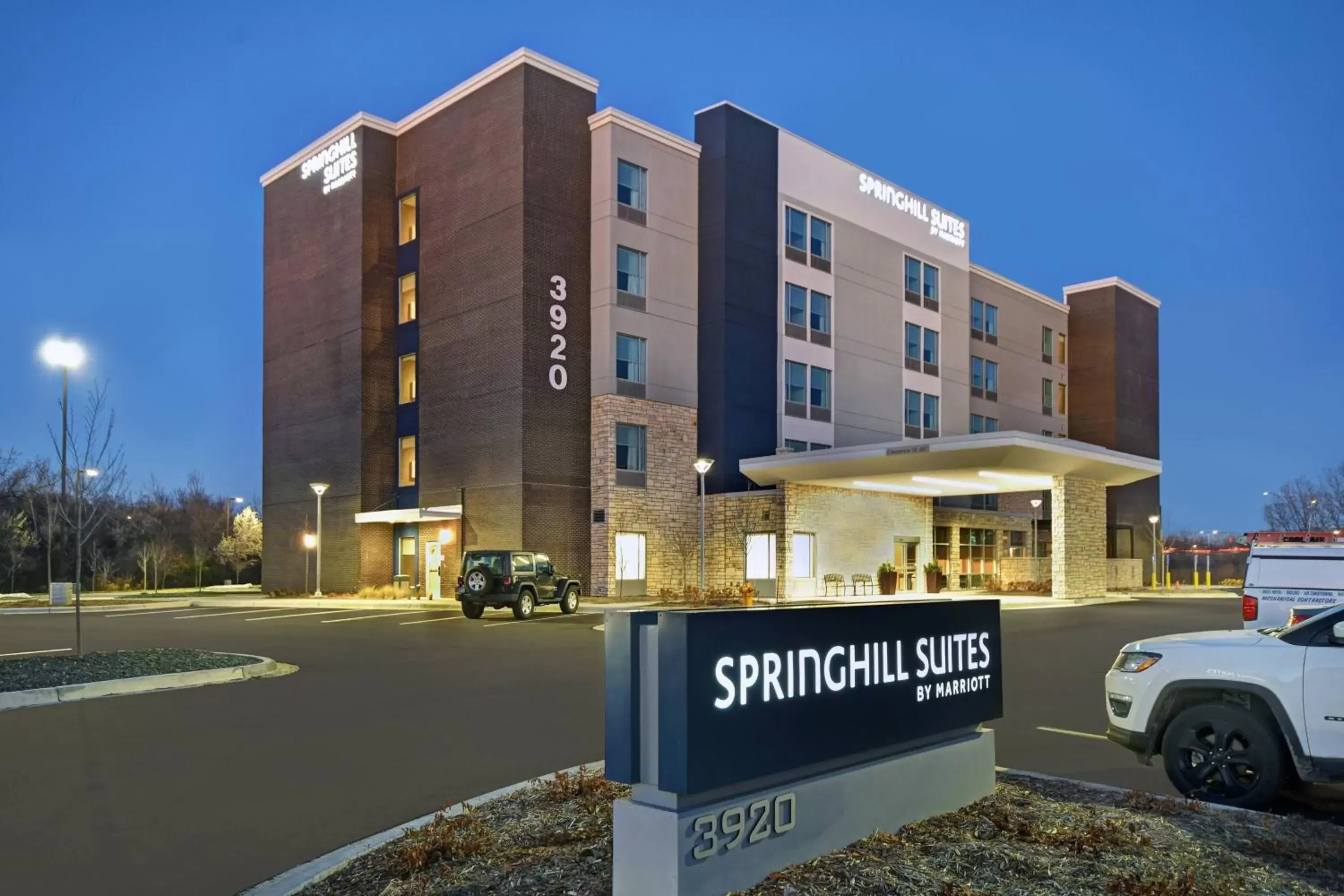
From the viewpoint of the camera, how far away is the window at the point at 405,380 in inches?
1751

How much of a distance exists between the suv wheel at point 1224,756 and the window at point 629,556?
107ft

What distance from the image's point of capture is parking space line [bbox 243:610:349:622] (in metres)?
31.1

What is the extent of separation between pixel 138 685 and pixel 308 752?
20.3 ft

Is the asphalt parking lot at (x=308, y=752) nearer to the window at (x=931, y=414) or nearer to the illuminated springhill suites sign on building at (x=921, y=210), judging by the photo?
the illuminated springhill suites sign on building at (x=921, y=210)

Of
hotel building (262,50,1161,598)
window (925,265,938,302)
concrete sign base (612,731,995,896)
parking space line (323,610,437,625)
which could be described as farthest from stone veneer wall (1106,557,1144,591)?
concrete sign base (612,731,995,896)

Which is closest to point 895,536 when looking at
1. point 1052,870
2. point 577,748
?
point 577,748

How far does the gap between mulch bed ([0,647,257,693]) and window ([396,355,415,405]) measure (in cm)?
2661

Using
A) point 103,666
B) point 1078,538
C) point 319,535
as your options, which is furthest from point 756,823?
point 319,535

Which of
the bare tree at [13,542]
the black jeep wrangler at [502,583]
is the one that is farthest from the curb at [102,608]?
the bare tree at [13,542]

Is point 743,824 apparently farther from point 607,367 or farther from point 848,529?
point 848,529

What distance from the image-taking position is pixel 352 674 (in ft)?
53.0

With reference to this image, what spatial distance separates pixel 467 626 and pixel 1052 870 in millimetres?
22625

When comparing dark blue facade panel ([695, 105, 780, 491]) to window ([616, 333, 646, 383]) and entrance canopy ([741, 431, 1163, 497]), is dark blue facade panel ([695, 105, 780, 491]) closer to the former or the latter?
entrance canopy ([741, 431, 1163, 497])

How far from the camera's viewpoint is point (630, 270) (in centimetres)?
4119
